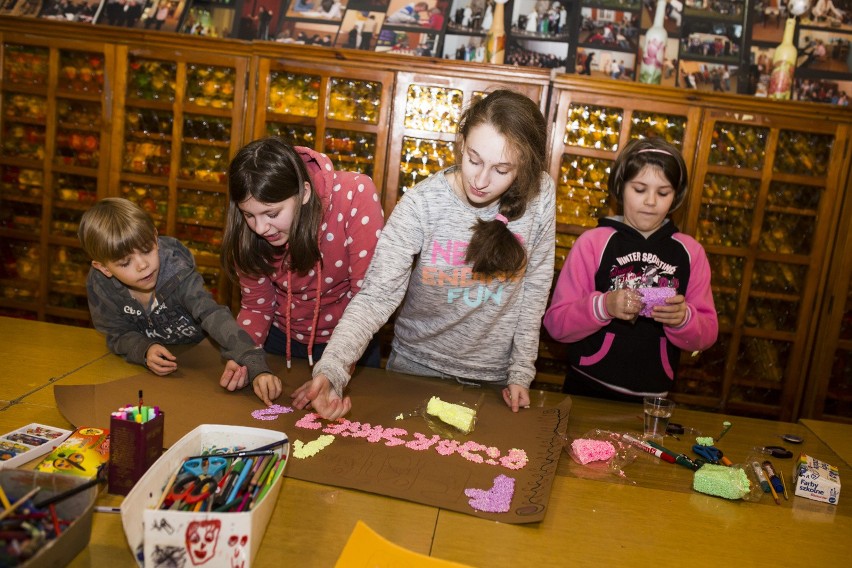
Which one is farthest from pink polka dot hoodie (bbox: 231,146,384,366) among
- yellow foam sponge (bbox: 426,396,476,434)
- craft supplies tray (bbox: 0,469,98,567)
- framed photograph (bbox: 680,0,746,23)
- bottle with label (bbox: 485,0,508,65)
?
framed photograph (bbox: 680,0,746,23)

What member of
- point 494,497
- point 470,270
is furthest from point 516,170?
point 494,497

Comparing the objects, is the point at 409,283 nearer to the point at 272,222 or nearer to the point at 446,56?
the point at 272,222

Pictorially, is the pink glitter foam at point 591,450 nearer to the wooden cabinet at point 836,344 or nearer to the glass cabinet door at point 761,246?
the glass cabinet door at point 761,246

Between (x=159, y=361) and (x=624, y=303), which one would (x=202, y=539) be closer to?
(x=159, y=361)

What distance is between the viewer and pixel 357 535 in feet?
3.60

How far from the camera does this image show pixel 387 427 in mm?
1533

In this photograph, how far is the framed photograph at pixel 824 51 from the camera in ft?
11.5

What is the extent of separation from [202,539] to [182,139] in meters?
2.78

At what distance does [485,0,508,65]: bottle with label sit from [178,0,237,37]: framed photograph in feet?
4.61

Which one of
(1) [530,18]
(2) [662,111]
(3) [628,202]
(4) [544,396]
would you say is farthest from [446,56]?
(4) [544,396]

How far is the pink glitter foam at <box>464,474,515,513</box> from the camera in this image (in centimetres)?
124

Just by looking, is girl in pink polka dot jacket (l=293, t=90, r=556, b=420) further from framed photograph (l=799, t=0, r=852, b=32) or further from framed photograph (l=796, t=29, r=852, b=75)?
framed photograph (l=799, t=0, r=852, b=32)

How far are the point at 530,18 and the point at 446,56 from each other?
48 centimetres

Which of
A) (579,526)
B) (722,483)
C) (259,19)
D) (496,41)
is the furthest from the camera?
(259,19)
